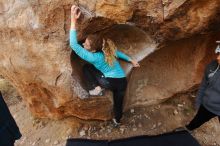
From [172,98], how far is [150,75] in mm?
431

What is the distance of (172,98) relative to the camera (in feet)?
17.1

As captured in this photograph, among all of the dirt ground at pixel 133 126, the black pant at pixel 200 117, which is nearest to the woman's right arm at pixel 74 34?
the dirt ground at pixel 133 126

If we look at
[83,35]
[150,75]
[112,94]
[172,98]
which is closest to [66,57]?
[83,35]

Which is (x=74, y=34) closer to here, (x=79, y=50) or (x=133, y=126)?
(x=79, y=50)

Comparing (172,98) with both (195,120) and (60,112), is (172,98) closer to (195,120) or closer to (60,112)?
(195,120)

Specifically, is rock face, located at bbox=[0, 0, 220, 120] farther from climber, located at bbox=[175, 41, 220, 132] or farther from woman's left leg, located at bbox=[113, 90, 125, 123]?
climber, located at bbox=[175, 41, 220, 132]

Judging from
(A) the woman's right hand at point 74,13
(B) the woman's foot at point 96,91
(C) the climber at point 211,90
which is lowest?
(B) the woman's foot at point 96,91

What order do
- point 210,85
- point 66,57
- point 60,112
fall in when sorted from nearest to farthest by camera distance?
point 210,85
point 66,57
point 60,112

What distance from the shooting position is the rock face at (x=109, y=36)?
4141 millimetres

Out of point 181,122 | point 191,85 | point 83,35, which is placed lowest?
point 181,122

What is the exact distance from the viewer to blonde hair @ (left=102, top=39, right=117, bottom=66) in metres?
4.35

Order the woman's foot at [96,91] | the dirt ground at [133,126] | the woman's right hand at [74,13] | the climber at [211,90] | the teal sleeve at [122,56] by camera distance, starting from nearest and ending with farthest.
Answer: the climber at [211,90] < the woman's right hand at [74,13] < the teal sleeve at [122,56] < the woman's foot at [96,91] < the dirt ground at [133,126]

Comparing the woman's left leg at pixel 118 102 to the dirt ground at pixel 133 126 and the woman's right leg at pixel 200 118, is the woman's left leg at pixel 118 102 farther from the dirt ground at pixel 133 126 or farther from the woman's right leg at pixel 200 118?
the woman's right leg at pixel 200 118

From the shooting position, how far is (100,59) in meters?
4.35
